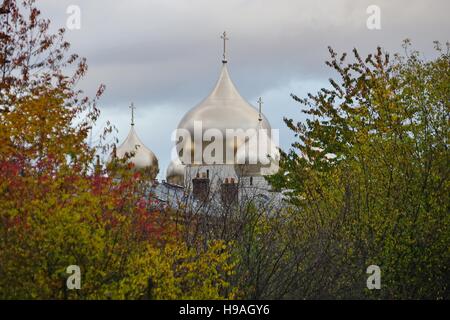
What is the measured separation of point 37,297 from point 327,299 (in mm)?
4642

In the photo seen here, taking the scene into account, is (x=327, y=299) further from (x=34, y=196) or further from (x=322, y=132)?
(x=322, y=132)

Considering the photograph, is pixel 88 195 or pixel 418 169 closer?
pixel 88 195

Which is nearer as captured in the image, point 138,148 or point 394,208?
point 394,208

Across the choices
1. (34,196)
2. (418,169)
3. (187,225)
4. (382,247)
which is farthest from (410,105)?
(34,196)

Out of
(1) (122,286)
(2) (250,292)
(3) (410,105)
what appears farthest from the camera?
(3) (410,105)

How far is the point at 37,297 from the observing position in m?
14.0

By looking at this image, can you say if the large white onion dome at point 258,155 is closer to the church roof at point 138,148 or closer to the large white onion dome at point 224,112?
the large white onion dome at point 224,112

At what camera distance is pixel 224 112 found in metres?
65.1

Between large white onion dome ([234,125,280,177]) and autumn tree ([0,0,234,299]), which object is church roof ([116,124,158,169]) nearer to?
large white onion dome ([234,125,280,177])

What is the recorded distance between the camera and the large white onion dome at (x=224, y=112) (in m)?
65.1

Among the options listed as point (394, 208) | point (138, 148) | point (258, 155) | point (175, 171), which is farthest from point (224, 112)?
point (394, 208)

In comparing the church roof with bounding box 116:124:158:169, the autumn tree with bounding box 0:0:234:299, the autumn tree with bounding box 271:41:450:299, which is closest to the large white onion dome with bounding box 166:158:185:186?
the church roof with bounding box 116:124:158:169

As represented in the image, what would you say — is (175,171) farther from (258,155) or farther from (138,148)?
(258,155)
